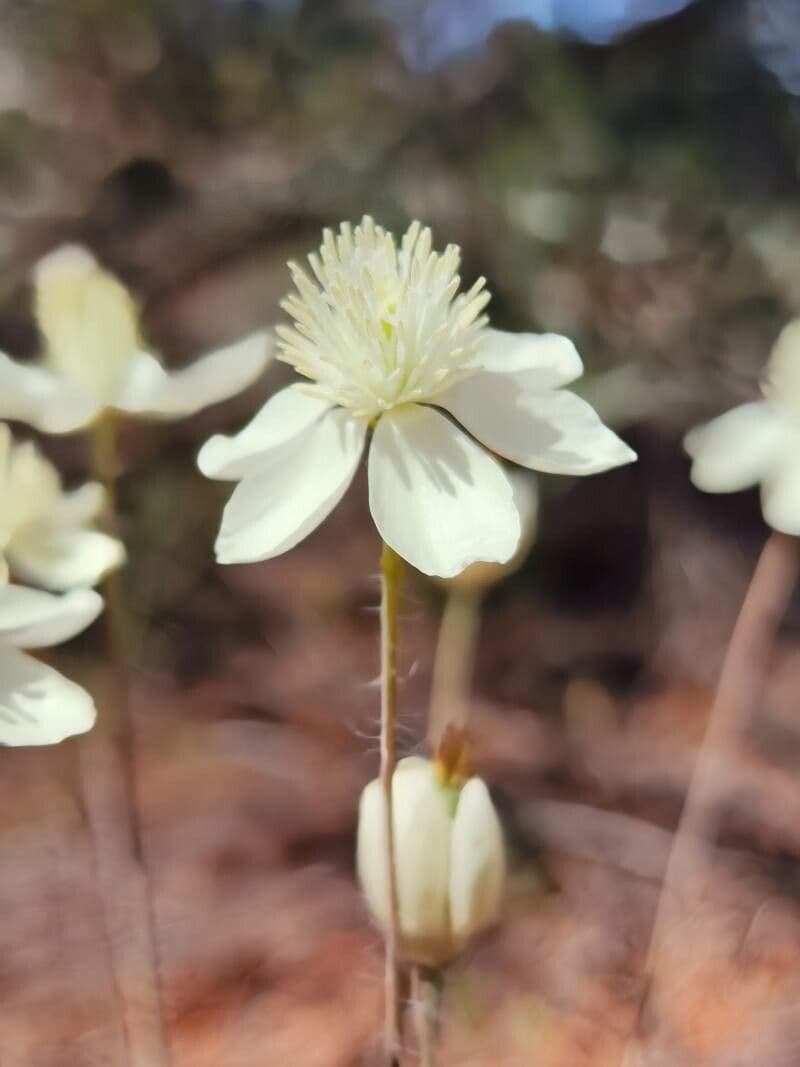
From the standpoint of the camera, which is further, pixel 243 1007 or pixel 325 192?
pixel 325 192

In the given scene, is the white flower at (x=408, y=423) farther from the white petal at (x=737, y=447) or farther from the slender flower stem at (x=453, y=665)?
the slender flower stem at (x=453, y=665)

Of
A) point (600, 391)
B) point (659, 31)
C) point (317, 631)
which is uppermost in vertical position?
point (659, 31)

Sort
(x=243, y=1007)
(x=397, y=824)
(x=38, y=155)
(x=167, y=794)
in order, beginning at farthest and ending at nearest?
1. (x=38, y=155)
2. (x=167, y=794)
3. (x=243, y=1007)
4. (x=397, y=824)

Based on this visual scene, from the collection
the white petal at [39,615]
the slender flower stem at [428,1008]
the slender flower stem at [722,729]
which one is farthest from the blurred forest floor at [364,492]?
the white petal at [39,615]

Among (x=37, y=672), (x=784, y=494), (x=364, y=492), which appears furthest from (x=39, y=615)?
(x=364, y=492)

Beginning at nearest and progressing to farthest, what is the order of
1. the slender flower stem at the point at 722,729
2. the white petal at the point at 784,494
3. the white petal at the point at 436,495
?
the white petal at the point at 436,495
the white petal at the point at 784,494
the slender flower stem at the point at 722,729

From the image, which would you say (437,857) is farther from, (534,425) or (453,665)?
(453,665)

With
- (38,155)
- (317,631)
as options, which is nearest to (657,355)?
(317,631)

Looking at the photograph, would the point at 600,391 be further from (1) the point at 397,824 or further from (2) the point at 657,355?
(1) the point at 397,824

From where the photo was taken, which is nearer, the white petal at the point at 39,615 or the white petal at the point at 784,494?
the white petal at the point at 39,615
